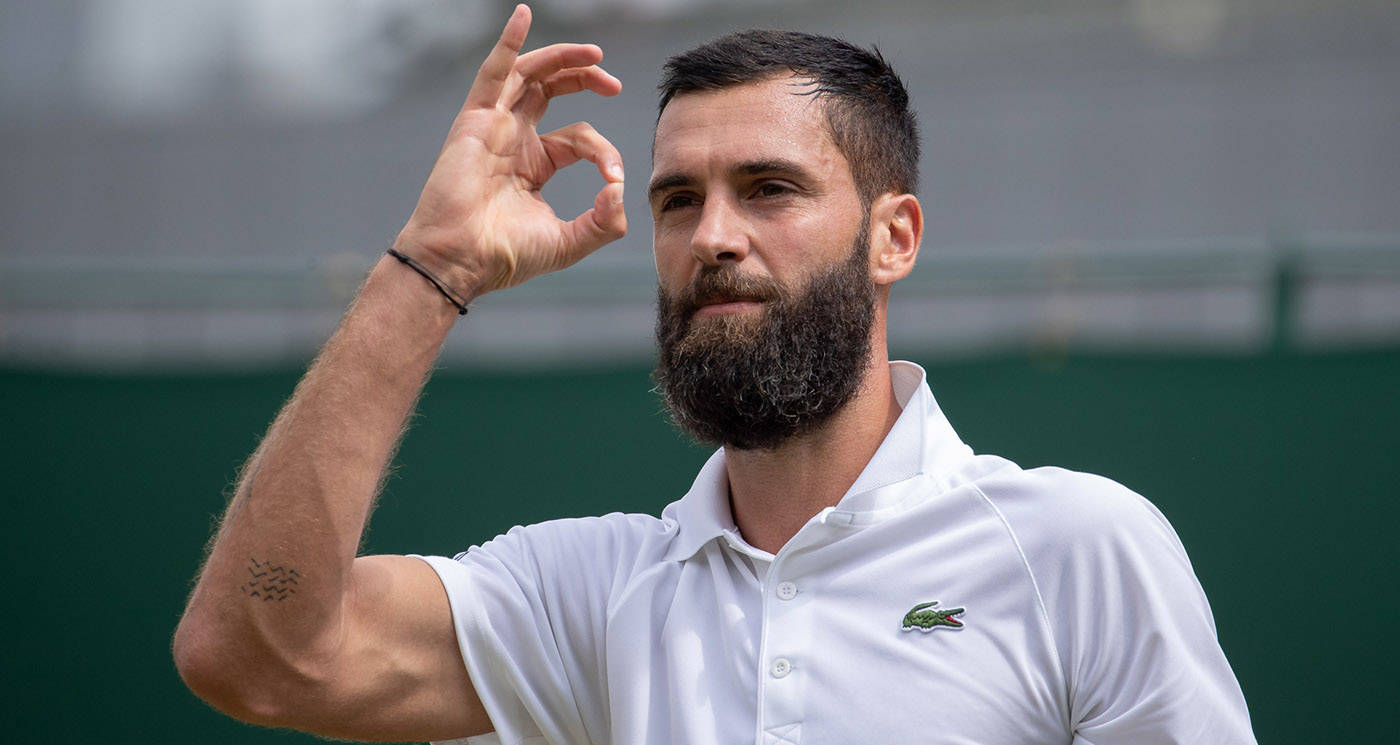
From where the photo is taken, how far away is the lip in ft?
7.42

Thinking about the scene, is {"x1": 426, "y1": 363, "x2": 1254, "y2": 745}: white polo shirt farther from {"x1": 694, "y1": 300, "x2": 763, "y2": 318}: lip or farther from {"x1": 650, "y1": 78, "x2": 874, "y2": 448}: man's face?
{"x1": 694, "y1": 300, "x2": 763, "y2": 318}: lip

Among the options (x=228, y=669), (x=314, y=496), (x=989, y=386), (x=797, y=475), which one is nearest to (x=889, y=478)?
(x=797, y=475)

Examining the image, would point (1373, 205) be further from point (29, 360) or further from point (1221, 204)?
point (29, 360)

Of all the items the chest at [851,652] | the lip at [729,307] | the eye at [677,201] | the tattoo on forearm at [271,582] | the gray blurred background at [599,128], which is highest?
the gray blurred background at [599,128]

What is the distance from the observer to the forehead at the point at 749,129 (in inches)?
91.7

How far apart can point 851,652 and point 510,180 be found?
38.7 inches

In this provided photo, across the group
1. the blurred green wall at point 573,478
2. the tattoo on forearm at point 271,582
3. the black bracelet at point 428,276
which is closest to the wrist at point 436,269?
the black bracelet at point 428,276

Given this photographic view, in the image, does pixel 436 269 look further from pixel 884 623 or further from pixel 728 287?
pixel 884 623

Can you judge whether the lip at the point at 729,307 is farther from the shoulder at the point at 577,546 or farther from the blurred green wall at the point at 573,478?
the blurred green wall at the point at 573,478

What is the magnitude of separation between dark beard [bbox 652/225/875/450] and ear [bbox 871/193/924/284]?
0.09 m

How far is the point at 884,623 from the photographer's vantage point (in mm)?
2115

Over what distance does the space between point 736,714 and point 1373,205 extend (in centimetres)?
554

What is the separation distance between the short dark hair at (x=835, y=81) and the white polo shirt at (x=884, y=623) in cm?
41

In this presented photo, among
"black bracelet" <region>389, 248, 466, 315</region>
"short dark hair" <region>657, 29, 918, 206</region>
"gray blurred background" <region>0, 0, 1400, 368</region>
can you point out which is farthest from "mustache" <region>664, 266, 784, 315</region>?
"gray blurred background" <region>0, 0, 1400, 368</region>
